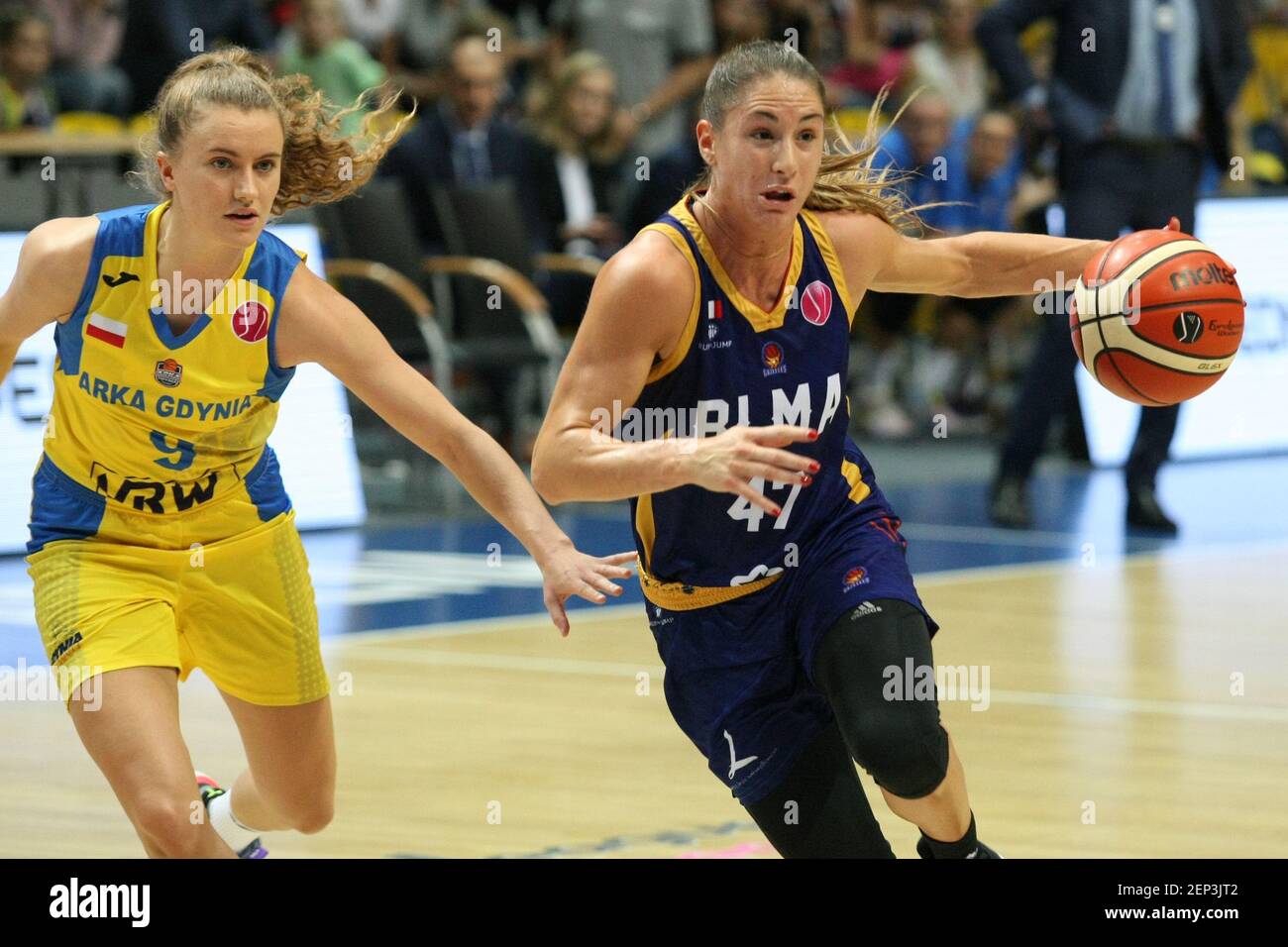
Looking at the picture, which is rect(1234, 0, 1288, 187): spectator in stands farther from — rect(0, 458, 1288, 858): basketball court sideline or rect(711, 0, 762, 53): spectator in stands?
rect(0, 458, 1288, 858): basketball court sideline

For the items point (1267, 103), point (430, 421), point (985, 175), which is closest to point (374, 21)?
point (985, 175)

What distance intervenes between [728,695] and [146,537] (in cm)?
120

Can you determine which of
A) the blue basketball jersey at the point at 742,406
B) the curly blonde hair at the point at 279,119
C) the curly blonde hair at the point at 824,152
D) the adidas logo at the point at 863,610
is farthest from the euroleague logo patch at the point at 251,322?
the adidas logo at the point at 863,610

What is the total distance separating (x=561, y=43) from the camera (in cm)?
1294

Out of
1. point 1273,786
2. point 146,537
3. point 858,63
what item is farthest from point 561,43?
point 146,537

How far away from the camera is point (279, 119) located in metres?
4.22

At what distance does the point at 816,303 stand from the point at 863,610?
63 centimetres

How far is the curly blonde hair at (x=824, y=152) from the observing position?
416cm

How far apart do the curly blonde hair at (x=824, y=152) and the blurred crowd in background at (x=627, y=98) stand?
5522mm

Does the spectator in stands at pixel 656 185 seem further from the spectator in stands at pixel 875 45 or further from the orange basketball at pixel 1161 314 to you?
the orange basketball at pixel 1161 314

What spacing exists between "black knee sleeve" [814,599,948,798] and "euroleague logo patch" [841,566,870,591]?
A: 0.06 m

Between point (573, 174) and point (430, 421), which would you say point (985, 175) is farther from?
point (430, 421)

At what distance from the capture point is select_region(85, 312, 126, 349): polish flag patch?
4.23m

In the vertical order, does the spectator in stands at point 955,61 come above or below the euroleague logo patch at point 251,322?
above
